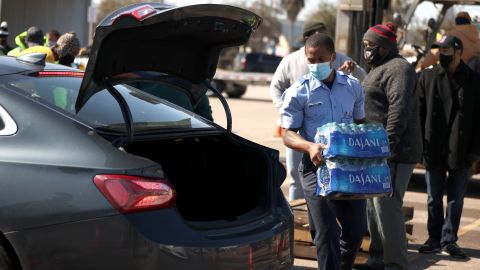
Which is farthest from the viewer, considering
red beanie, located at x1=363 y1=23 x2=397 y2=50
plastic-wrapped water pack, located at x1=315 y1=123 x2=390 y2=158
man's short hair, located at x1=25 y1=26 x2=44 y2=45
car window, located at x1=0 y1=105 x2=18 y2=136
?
man's short hair, located at x1=25 y1=26 x2=44 y2=45

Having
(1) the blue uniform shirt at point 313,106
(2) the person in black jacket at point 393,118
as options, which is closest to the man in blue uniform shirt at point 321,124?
(1) the blue uniform shirt at point 313,106

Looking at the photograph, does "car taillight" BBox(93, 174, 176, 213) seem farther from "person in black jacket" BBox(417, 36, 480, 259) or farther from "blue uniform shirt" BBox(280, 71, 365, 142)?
"person in black jacket" BBox(417, 36, 480, 259)

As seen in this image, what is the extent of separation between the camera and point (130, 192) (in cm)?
453

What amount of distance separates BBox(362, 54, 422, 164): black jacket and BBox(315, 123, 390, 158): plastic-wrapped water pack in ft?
3.24

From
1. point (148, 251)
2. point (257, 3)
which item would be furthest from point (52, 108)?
point (257, 3)

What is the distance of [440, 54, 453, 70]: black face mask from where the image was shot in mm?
8117

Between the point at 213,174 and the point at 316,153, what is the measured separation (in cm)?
64

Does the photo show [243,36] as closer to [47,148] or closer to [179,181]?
[179,181]

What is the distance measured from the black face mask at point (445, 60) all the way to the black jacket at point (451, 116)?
0.04 metres

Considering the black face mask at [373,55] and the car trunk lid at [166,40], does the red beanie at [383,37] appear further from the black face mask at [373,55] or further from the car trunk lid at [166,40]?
the car trunk lid at [166,40]

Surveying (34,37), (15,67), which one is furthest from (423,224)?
(15,67)

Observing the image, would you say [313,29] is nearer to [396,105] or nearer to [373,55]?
[373,55]

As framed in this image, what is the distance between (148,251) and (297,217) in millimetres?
3527

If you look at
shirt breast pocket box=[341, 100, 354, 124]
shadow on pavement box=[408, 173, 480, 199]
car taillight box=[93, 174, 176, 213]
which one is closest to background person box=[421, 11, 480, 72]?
shadow on pavement box=[408, 173, 480, 199]
